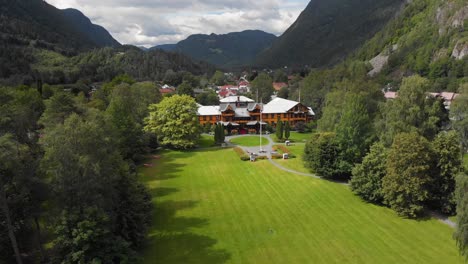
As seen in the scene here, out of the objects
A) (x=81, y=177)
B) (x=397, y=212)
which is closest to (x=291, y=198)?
(x=397, y=212)

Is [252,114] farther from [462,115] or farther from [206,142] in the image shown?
[462,115]

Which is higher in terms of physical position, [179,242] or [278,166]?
[278,166]

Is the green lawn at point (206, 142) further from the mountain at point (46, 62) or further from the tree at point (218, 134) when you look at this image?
the mountain at point (46, 62)

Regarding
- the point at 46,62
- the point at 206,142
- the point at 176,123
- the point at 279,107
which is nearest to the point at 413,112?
the point at 176,123

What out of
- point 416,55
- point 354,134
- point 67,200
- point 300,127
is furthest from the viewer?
point 416,55

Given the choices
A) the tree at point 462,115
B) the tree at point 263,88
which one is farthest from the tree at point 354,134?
the tree at point 263,88
